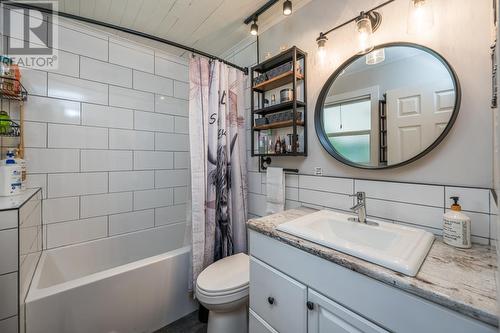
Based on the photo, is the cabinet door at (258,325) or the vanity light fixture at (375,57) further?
the vanity light fixture at (375,57)

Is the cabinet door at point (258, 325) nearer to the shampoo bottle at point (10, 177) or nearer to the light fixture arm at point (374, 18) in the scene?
the shampoo bottle at point (10, 177)

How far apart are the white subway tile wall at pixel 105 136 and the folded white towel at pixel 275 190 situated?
1.04m

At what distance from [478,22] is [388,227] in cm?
92

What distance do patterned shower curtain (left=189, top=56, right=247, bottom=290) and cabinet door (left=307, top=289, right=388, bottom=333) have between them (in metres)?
0.88

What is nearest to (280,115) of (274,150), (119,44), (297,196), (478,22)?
(274,150)

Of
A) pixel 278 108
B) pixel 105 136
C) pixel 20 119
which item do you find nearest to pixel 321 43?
pixel 278 108

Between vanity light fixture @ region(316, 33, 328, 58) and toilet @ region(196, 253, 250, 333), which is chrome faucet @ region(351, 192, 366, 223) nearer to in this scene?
toilet @ region(196, 253, 250, 333)

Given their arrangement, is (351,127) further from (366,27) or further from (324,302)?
(324,302)

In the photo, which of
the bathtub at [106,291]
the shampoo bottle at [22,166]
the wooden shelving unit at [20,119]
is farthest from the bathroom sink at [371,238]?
the wooden shelving unit at [20,119]

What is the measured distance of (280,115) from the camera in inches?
56.7

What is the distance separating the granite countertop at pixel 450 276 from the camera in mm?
491

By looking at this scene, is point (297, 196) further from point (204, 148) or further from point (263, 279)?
point (204, 148)

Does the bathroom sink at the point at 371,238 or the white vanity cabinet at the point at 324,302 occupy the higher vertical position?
the bathroom sink at the point at 371,238

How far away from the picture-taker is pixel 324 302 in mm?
759
